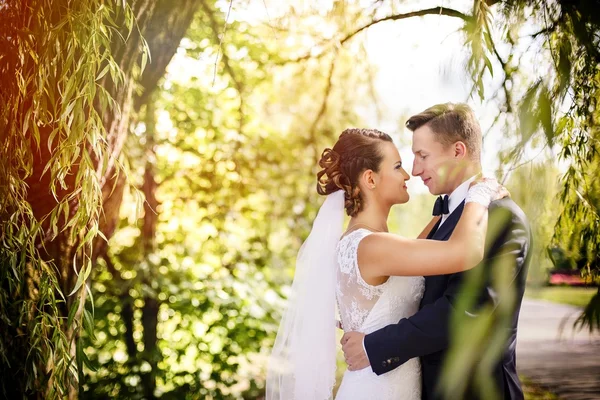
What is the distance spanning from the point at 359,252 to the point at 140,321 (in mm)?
3467

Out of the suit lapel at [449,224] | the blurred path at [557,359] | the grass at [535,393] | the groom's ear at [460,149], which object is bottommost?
the grass at [535,393]

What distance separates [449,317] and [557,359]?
25.3 feet

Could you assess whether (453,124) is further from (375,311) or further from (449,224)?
(375,311)

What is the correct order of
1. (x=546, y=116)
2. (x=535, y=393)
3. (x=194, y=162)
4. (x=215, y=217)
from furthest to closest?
(x=535, y=393)
(x=194, y=162)
(x=215, y=217)
(x=546, y=116)

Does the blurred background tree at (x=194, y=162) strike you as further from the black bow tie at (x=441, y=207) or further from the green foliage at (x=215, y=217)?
the black bow tie at (x=441, y=207)

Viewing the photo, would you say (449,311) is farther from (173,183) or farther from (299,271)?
(173,183)

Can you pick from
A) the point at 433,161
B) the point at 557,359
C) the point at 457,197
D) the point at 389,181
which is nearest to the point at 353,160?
the point at 389,181

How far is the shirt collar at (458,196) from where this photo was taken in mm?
2238

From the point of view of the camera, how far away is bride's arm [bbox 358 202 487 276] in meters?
1.95

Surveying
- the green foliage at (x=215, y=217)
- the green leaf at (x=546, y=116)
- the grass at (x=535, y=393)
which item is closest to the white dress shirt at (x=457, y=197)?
the green leaf at (x=546, y=116)

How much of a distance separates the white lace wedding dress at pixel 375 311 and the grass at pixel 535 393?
5030mm

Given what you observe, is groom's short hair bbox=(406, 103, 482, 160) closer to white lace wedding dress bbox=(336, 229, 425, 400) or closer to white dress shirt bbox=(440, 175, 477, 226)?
white dress shirt bbox=(440, 175, 477, 226)

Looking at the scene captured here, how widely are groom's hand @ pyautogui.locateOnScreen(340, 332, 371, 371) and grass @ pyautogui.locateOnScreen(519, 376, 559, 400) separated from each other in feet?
16.7

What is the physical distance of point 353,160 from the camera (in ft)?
7.80
